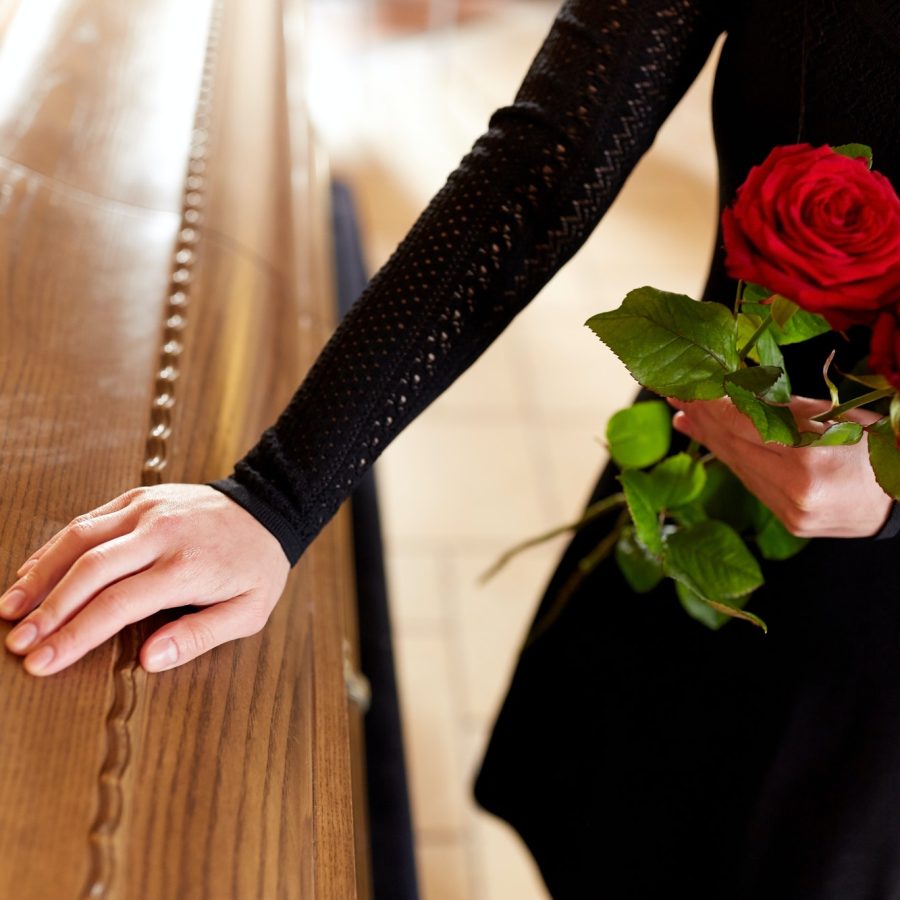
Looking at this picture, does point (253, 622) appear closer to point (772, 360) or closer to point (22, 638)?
point (22, 638)

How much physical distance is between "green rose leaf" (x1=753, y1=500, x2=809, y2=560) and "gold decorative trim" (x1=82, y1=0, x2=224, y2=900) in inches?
20.5

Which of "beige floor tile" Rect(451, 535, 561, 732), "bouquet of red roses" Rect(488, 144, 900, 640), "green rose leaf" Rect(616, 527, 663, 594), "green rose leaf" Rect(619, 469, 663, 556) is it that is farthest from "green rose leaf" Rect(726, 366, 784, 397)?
"beige floor tile" Rect(451, 535, 561, 732)

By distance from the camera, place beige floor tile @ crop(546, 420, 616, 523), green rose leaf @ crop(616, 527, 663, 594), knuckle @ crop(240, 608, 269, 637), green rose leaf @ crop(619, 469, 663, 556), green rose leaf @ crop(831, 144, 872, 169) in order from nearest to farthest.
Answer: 1. green rose leaf @ crop(831, 144, 872, 169)
2. knuckle @ crop(240, 608, 269, 637)
3. green rose leaf @ crop(619, 469, 663, 556)
4. green rose leaf @ crop(616, 527, 663, 594)
5. beige floor tile @ crop(546, 420, 616, 523)

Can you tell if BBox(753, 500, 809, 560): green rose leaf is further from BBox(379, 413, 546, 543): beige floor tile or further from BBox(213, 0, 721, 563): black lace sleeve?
BBox(379, 413, 546, 543): beige floor tile

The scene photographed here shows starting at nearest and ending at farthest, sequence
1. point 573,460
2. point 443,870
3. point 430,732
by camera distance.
→ point 443,870 < point 430,732 < point 573,460

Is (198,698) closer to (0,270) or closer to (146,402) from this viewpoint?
(146,402)

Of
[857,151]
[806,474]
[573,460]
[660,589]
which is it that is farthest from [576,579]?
[573,460]

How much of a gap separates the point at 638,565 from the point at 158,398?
18.2 inches

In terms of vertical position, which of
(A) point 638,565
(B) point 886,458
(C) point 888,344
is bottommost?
(A) point 638,565

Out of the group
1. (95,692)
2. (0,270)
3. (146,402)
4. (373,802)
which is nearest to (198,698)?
(95,692)

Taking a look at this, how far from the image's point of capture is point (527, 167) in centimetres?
85

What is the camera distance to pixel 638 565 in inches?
38.6

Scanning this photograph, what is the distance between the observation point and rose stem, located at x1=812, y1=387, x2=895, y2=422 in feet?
2.09

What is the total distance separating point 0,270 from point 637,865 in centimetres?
87
